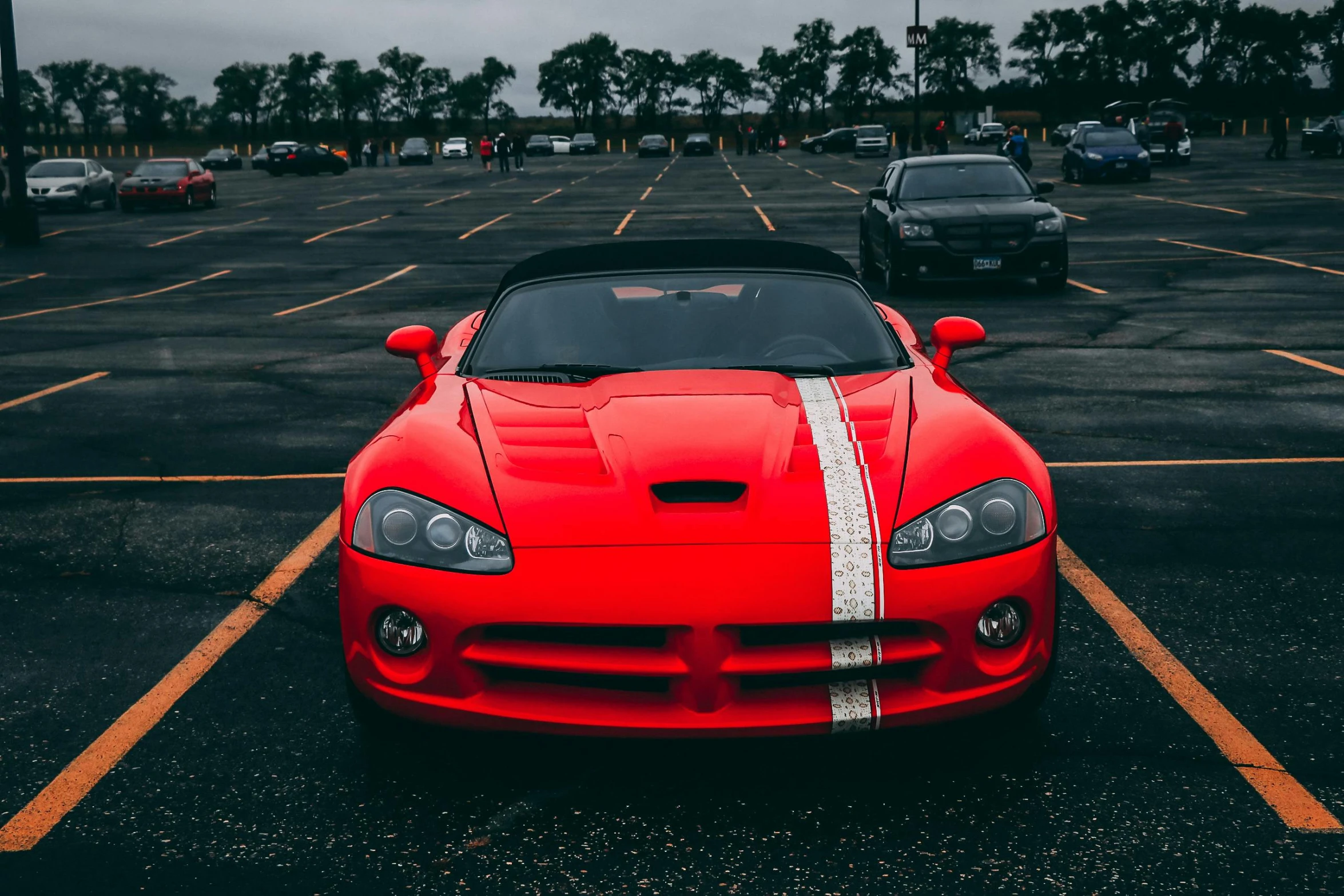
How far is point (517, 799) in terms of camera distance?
3.42 meters

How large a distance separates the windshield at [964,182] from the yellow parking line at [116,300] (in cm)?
1052

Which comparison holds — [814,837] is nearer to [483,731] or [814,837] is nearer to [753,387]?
[483,731]

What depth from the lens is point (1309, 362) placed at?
1048 centimetres

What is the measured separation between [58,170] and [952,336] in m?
38.9

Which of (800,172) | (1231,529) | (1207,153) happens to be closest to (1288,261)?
(1231,529)

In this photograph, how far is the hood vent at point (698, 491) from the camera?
3.38 m

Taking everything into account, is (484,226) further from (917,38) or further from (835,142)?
(835,142)

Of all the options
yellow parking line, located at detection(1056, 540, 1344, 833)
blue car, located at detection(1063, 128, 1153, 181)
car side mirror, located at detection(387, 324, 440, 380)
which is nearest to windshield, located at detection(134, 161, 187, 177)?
blue car, located at detection(1063, 128, 1153, 181)

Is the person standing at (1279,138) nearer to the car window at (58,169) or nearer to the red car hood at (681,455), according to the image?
Answer: the car window at (58,169)

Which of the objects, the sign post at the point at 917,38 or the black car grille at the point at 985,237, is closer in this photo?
the black car grille at the point at 985,237

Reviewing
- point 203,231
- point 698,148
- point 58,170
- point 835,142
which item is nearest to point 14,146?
point 203,231

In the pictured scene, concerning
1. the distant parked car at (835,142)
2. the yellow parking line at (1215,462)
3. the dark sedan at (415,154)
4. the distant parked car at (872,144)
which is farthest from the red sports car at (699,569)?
the distant parked car at (835,142)

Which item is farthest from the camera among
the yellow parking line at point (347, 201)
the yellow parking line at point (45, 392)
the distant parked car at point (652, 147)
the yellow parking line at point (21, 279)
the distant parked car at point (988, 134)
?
the distant parked car at point (988, 134)

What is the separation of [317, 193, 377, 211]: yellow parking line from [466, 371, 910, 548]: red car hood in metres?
36.4
